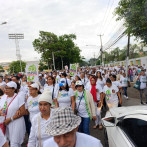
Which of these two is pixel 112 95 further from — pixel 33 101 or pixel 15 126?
pixel 15 126

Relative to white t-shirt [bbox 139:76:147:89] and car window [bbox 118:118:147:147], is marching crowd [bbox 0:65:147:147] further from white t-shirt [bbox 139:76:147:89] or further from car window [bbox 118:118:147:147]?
white t-shirt [bbox 139:76:147:89]

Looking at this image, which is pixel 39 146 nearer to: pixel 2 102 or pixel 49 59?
pixel 2 102

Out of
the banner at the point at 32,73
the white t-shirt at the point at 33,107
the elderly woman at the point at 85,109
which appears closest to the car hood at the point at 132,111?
the elderly woman at the point at 85,109

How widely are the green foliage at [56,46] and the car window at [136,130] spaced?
40.0m

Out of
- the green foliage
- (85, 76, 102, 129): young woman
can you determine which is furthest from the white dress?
the green foliage

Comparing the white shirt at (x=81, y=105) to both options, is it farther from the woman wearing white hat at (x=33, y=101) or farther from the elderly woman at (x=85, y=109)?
the woman wearing white hat at (x=33, y=101)

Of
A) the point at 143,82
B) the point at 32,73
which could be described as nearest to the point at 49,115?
the point at 32,73

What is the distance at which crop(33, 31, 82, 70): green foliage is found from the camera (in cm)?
4162

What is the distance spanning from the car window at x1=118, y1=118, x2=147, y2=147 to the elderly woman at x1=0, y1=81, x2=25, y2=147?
6.55 ft

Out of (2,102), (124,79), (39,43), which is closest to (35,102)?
(2,102)

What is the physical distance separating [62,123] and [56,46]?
41458mm

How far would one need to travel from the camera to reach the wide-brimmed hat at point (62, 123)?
4.02ft

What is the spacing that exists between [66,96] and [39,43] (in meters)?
40.6

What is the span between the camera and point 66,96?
401 cm
